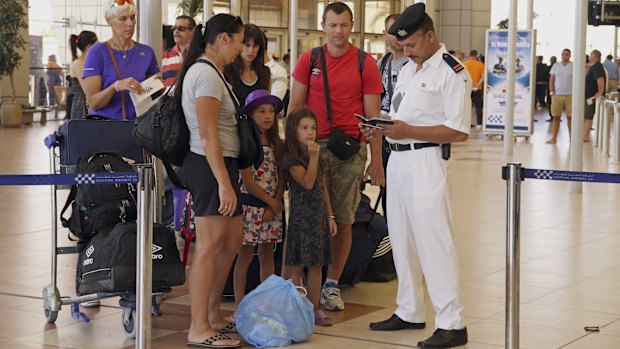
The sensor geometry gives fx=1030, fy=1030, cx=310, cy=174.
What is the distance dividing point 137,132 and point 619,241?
5227mm

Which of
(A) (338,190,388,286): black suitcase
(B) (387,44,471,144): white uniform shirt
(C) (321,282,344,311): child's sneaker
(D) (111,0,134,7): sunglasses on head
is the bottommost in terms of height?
(C) (321,282,344,311): child's sneaker

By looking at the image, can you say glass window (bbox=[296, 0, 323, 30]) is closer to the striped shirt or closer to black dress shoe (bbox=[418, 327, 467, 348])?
the striped shirt

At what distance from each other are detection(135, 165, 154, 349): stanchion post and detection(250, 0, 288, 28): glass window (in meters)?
30.6

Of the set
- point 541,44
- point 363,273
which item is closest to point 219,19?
point 363,273

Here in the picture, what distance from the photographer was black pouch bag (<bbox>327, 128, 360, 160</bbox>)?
6191 millimetres

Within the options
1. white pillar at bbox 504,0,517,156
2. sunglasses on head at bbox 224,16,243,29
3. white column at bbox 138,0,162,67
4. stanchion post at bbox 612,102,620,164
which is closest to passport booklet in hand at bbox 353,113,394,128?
sunglasses on head at bbox 224,16,243,29

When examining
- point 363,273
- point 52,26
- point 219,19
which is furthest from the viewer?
point 52,26

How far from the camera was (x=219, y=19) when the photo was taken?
534 cm

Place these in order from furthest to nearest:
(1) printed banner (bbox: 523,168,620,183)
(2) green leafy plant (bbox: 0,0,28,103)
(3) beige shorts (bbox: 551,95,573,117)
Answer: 1. (2) green leafy plant (bbox: 0,0,28,103)
2. (3) beige shorts (bbox: 551,95,573,117)
3. (1) printed banner (bbox: 523,168,620,183)

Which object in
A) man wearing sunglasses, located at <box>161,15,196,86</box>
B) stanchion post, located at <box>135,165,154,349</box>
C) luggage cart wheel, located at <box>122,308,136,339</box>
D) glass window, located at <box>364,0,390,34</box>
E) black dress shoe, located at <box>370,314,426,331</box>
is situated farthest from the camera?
glass window, located at <box>364,0,390,34</box>

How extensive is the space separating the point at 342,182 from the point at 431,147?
3.40ft

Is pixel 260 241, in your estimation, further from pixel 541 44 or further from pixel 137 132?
pixel 541 44

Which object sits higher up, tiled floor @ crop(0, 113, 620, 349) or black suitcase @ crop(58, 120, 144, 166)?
black suitcase @ crop(58, 120, 144, 166)

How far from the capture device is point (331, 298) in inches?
250
